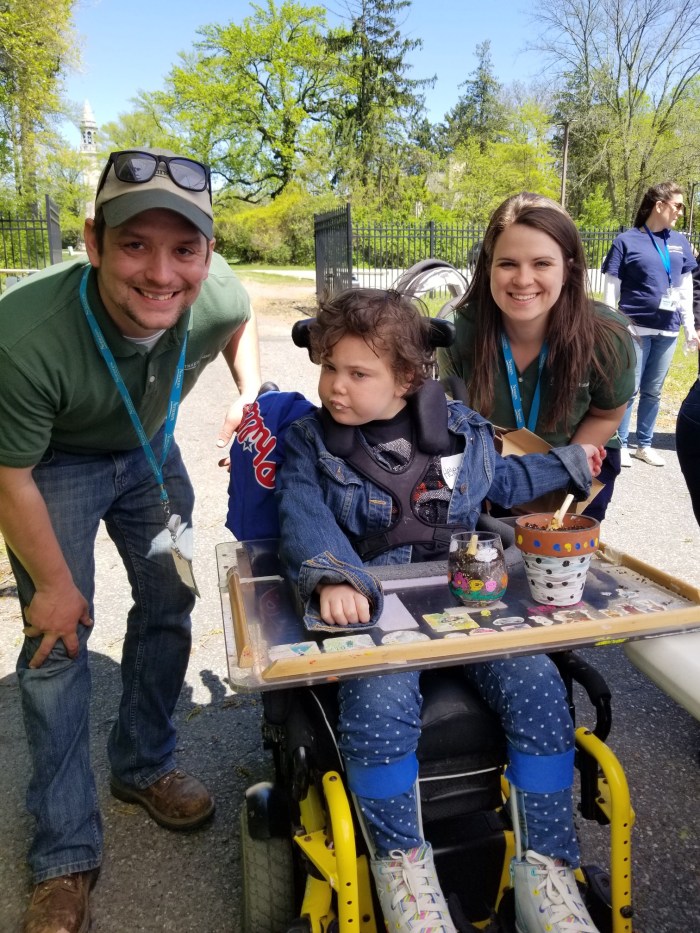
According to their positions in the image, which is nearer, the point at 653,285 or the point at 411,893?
the point at 411,893

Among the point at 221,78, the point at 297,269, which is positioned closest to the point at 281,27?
the point at 221,78

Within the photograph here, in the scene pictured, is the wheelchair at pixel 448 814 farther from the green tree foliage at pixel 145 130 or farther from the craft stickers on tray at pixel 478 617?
the green tree foliage at pixel 145 130

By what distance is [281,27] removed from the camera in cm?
4553

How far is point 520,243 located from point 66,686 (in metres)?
1.88

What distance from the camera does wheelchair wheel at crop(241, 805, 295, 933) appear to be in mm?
1880

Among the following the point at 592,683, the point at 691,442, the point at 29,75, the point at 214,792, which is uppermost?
the point at 29,75

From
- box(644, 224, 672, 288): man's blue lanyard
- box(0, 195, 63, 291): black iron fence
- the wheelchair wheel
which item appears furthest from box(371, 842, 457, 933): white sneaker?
box(0, 195, 63, 291): black iron fence

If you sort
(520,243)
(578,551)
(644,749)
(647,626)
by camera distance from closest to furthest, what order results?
1. (647,626)
2. (578,551)
3. (520,243)
4. (644,749)

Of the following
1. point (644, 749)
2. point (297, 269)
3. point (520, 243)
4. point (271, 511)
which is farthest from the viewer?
point (297, 269)

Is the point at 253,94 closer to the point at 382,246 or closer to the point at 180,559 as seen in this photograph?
the point at 382,246

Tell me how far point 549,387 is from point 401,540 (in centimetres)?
84

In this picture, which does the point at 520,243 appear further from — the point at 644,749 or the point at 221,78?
the point at 221,78

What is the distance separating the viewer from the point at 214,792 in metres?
2.60

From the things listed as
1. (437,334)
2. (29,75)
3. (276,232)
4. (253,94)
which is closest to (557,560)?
(437,334)
